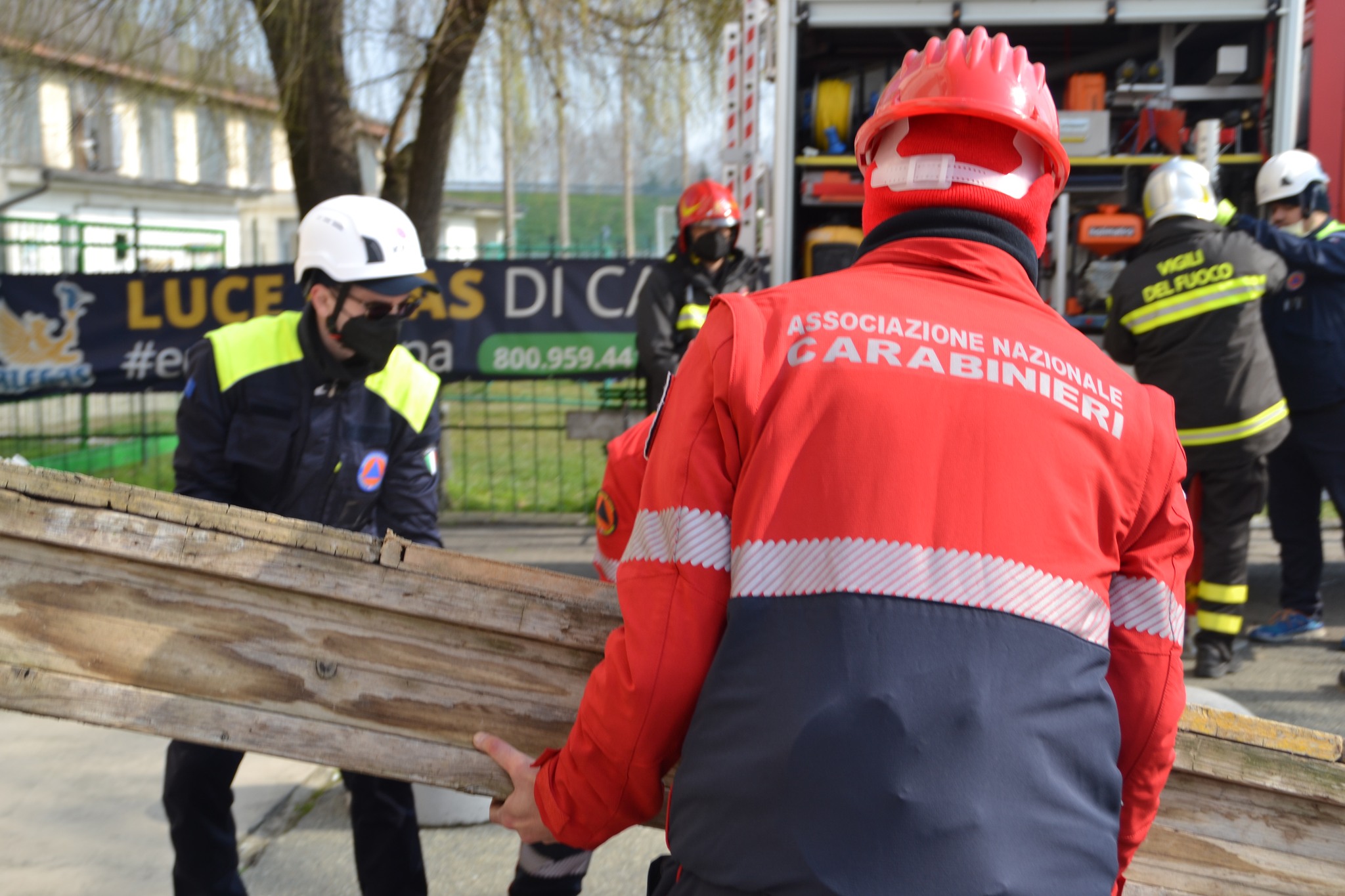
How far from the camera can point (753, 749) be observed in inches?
51.6

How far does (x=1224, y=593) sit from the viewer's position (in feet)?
16.4

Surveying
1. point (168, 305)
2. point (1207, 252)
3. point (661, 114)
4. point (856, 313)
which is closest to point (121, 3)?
point (168, 305)

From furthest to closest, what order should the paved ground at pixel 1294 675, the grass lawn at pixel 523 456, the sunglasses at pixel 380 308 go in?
1. the grass lawn at pixel 523 456
2. the paved ground at pixel 1294 675
3. the sunglasses at pixel 380 308

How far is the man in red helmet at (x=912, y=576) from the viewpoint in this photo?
4.15ft

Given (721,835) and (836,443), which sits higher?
(836,443)

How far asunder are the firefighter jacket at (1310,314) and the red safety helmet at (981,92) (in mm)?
4166

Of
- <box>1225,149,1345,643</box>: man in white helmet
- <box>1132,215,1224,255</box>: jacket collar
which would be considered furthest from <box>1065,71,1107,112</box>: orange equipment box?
<box>1132,215,1224,255</box>: jacket collar

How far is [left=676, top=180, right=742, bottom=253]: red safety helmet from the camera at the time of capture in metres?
5.86

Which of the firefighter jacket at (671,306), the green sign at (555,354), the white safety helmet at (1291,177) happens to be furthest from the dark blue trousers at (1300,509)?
the green sign at (555,354)

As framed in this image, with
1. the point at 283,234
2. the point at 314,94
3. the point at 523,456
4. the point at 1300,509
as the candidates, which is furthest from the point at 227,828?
the point at 283,234

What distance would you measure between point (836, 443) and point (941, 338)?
0.62ft

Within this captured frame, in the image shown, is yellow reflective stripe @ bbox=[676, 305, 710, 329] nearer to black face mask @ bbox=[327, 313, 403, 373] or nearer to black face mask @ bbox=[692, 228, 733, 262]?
black face mask @ bbox=[692, 228, 733, 262]

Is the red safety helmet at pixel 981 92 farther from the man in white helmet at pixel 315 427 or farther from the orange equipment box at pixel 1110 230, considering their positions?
the orange equipment box at pixel 1110 230

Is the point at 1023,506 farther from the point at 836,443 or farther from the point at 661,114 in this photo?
the point at 661,114
